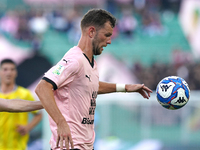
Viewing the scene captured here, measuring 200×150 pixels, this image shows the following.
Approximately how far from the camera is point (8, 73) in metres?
5.91

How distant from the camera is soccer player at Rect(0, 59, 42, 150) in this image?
5.65 metres

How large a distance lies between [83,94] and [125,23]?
1347cm

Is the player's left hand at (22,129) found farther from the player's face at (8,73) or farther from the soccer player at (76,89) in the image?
the soccer player at (76,89)

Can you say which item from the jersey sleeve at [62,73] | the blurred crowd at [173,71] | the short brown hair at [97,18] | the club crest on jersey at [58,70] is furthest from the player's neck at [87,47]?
the blurred crowd at [173,71]

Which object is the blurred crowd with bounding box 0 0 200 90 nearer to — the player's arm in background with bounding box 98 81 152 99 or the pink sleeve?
the player's arm in background with bounding box 98 81 152 99

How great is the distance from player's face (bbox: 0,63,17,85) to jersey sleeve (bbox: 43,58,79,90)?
2.75 meters

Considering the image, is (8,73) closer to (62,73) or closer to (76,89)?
(76,89)

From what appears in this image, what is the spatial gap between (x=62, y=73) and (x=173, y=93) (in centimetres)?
151

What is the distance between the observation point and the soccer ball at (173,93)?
4.12 meters

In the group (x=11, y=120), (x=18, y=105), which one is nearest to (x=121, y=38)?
(x=11, y=120)

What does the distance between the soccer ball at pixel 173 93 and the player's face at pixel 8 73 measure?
9.25ft

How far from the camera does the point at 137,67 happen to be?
15.2 meters

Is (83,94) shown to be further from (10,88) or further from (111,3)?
(111,3)

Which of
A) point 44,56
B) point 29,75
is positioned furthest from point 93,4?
point 29,75
